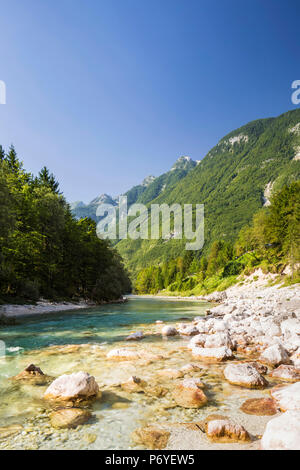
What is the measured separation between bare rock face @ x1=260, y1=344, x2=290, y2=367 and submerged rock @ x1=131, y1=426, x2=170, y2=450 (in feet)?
16.6

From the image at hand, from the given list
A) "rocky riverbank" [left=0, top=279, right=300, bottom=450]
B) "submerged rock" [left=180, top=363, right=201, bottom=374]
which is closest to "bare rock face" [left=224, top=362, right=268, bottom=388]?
"rocky riverbank" [left=0, top=279, right=300, bottom=450]

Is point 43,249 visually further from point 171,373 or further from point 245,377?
point 245,377

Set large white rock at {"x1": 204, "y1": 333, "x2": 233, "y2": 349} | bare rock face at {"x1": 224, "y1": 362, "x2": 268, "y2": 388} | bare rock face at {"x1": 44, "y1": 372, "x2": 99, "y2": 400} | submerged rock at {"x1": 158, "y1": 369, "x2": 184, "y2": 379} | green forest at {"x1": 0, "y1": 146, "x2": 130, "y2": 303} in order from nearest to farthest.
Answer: bare rock face at {"x1": 44, "y1": 372, "x2": 99, "y2": 400}
bare rock face at {"x1": 224, "y1": 362, "x2": 268, "y2": 388}
submerged rock at {"x1": 158, "y1": 369, "x2": 184, "y2": 379}
large white rock at {"x1": 204, "y1": 333, "x2": 233, "y2": 349}
green forest at {"x1": 0, "y1": 146, "x2": 130, "y2": 303}

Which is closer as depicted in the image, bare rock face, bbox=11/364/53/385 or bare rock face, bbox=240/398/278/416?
bare rock face, bbox=240/398/278/416

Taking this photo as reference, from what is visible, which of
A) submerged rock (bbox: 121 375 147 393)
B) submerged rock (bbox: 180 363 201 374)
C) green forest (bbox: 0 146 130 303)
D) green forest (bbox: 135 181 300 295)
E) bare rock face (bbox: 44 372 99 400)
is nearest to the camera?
bare rock face (bbox: 44 372 99 400)

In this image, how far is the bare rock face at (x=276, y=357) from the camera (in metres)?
7.36

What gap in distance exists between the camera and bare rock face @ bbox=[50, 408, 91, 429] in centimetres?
397

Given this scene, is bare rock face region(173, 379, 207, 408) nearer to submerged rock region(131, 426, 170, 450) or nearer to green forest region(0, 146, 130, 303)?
submerged rock region(131, 426, 170, 450)

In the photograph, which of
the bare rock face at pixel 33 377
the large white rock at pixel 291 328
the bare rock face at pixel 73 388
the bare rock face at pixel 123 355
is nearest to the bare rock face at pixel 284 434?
the bare rock face at pixel 73 388

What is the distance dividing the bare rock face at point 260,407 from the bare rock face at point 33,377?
4.54m

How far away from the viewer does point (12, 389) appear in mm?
5613

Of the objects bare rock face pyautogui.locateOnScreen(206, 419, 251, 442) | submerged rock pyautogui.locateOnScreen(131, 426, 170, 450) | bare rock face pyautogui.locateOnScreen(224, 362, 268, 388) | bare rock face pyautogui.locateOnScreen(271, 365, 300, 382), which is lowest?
bare rock face pyautogui.locateOnScreen(271, 365, 300, 382)

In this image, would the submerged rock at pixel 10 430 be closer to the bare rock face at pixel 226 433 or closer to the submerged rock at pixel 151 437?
the submerged rock at pixel 151 437

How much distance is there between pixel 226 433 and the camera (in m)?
3.47
